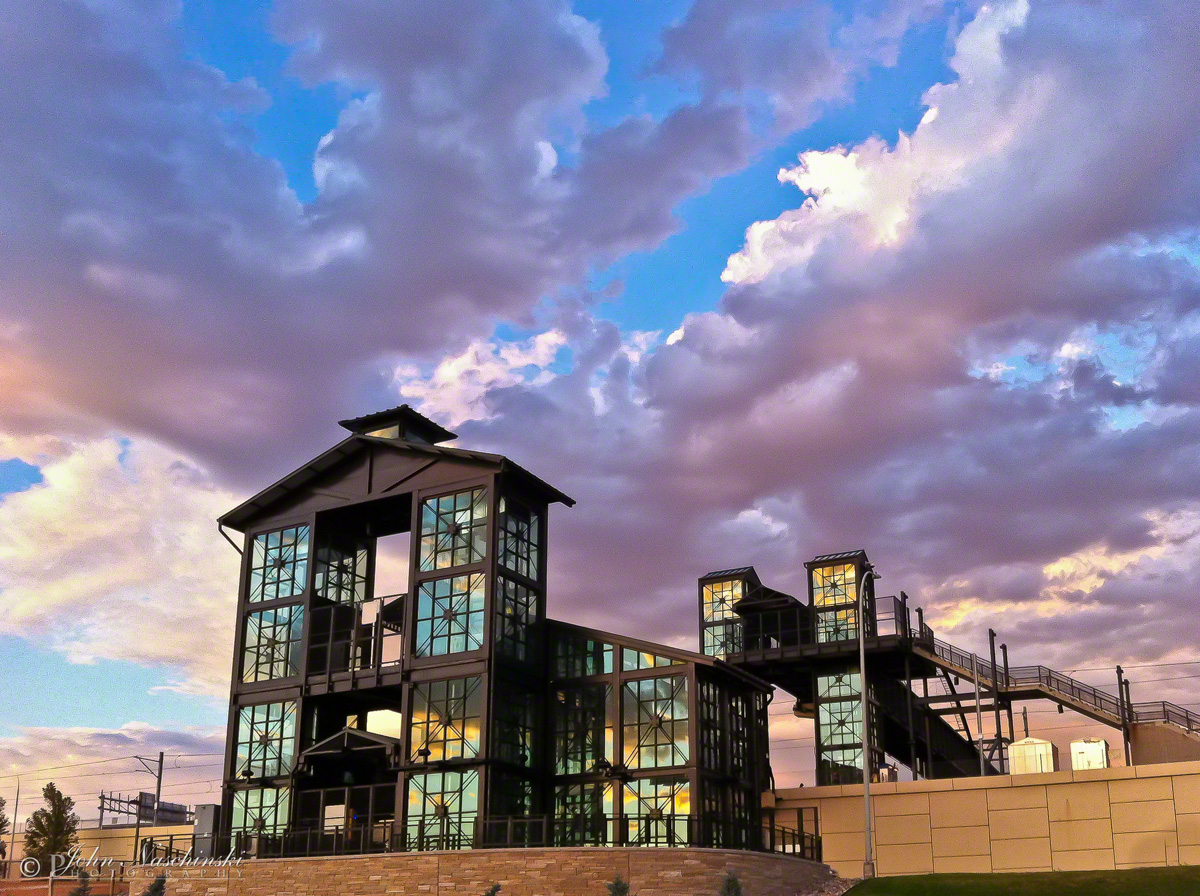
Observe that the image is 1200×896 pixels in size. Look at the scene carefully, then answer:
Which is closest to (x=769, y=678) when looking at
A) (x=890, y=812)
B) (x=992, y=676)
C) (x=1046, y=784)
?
(x=992, y=676)

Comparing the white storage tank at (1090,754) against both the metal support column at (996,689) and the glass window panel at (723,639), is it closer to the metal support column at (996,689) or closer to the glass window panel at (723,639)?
the metal support column at (996,689)

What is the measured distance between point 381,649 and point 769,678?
25282mm

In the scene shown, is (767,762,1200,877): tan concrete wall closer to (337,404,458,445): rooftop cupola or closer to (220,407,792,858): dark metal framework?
(220,407,792,858): dark metal framework

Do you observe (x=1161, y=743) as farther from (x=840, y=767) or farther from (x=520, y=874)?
(x=520, y=874)

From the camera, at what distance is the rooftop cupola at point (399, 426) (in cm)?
5428

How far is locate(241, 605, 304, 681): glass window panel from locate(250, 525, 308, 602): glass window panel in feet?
2.87

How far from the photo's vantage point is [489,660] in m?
46.8

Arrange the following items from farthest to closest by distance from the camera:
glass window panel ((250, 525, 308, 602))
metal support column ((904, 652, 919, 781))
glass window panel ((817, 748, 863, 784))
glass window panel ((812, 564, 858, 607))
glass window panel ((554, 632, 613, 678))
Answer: glass window panel ((812, 564, 858, 607)), metal support column ((904, 652, 919, 781)), glass window panel ((817, 748, 863, 784)), glass window panel ((250, 525, 308, 602)), glass window panel ((554, 632, 613, 678))

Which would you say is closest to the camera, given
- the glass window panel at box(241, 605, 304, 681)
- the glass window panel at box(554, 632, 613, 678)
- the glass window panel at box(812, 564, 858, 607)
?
the glass window panel at box(554, 632, 613, 678)

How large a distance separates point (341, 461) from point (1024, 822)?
32.1 meters

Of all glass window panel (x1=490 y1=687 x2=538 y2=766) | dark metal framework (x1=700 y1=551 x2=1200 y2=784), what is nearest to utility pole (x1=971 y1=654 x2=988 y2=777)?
dark metal framework (x1=700 y1=551 x2=1200 y2=784)

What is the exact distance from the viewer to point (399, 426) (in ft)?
178

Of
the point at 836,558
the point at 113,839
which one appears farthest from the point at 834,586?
the point at 113,839

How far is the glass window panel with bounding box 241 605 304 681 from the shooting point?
52562 millimetres
